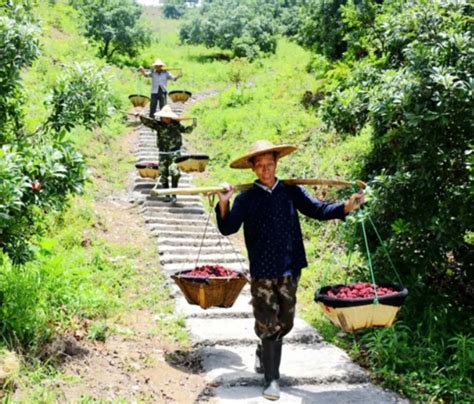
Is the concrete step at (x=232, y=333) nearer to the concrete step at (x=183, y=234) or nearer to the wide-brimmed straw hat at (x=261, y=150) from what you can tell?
the wide-brimmed straw hat at (x=261, y=150)

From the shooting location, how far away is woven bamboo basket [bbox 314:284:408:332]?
430 cm

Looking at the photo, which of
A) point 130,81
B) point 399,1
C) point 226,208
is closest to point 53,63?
point 130,81

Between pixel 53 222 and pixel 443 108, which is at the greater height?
pixel 443 108

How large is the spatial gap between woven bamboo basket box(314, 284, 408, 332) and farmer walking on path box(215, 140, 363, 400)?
39cm

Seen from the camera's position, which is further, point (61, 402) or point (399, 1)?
point (399, 1)

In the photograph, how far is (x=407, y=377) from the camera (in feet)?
16.6

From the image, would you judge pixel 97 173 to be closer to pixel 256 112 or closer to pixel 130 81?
pixel 256 112

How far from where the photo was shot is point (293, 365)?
213 inches

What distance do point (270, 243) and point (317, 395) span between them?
1.36 metres

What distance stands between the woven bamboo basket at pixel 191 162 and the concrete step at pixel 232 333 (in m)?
4.71

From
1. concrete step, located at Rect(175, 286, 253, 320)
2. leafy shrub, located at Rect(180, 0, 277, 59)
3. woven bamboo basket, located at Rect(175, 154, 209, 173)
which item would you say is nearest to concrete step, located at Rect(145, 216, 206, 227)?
woven bamboo basket, located at Rect(175, 154, 209, 173)

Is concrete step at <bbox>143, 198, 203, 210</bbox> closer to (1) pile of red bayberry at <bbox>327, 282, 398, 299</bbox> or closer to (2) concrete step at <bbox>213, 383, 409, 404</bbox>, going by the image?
(2) concrete step at <bbox>213, 383, 409, 404</bbox>

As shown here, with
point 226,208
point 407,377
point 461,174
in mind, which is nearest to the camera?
point 226,208

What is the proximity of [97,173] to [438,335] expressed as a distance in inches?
345
